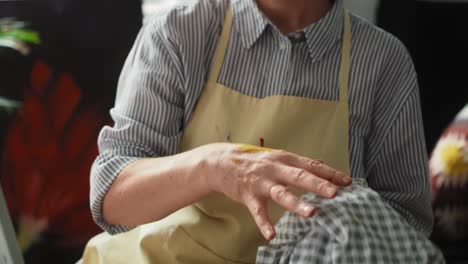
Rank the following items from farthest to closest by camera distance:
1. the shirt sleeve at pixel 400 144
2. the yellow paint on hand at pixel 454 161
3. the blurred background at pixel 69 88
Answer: the blurred background at pixel 69 88
the yellow paint on hand at pixel 454 161
the shirt sleeve at pixel 400 144

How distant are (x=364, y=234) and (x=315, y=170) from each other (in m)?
0.09

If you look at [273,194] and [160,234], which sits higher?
[273,194]

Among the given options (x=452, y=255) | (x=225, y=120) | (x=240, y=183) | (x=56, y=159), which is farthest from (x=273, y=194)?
(x=56, y=159)

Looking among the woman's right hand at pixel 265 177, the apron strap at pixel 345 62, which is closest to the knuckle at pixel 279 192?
the woman's right hand at pixel 265 177

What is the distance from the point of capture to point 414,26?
1.49 meters

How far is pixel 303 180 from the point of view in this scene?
2.30ft

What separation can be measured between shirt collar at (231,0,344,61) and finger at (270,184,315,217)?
1.20 ft

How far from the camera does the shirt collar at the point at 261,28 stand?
99 centimetres

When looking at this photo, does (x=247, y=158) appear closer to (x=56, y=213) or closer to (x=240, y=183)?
(x=240, y=183)

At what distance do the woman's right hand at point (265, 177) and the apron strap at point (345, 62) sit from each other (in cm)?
30

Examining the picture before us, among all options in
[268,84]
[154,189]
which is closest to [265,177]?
[154,189]

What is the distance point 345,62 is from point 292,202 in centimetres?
41

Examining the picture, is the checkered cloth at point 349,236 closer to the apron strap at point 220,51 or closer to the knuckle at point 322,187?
the knuckle at point 322,187

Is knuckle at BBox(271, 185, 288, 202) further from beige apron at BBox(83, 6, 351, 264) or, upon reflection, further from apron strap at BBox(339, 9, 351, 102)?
apron strap at BBox(339, 9, 351, 102)
